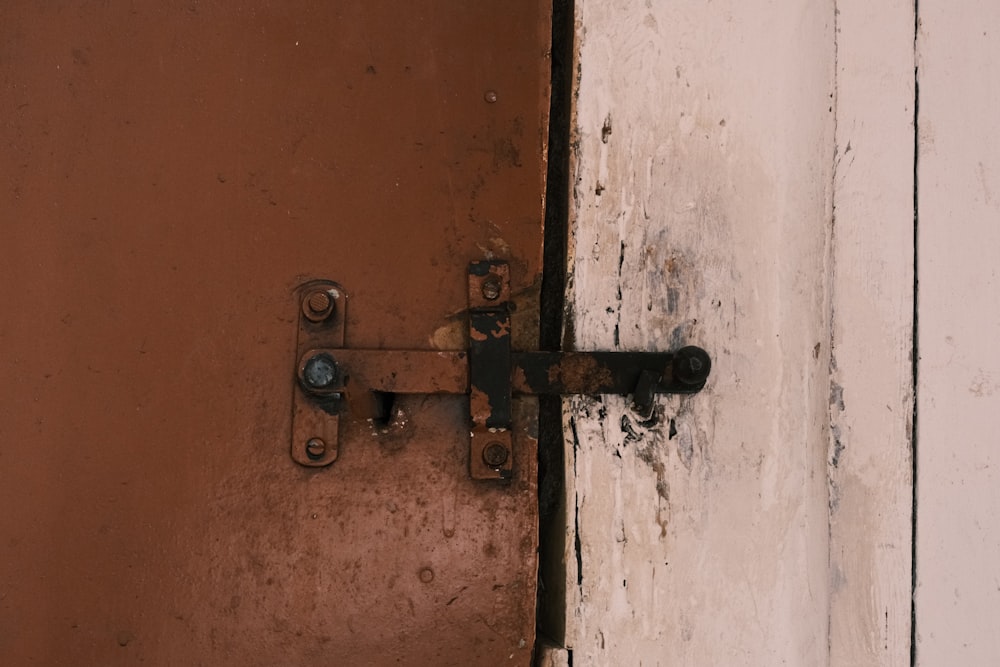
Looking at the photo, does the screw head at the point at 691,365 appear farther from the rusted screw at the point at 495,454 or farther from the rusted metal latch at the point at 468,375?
the rusted screw at the point at 495,454

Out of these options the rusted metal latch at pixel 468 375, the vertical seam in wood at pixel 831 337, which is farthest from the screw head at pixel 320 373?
the vertical seam in wood at pixel 831 337

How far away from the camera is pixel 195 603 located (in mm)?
649

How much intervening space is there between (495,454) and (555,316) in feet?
0.53

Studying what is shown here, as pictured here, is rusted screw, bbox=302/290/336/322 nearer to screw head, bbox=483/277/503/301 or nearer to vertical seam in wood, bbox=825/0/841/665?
screw head, bbox=483/277/503/301

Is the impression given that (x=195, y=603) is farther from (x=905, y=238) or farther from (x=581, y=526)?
(x=905, y=238)

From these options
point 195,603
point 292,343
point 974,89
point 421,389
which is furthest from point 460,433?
point 974,89

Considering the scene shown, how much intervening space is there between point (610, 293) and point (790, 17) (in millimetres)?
374

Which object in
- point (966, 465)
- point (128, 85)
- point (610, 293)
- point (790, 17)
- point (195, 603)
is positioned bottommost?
point (195, 603)

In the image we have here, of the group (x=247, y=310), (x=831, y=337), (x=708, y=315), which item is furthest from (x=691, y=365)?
(x=247, y=310)

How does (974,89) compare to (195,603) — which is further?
(974,89)

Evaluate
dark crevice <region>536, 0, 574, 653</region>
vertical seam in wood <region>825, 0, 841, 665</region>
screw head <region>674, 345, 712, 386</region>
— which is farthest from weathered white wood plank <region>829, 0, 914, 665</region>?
dark crevice <region>536, 0, 574, 653</region>

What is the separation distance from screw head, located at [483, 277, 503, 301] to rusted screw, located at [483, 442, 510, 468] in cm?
15

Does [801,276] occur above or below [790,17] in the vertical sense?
below

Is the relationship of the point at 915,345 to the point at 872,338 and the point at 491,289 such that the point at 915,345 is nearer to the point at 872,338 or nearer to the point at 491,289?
the point at 872,338
